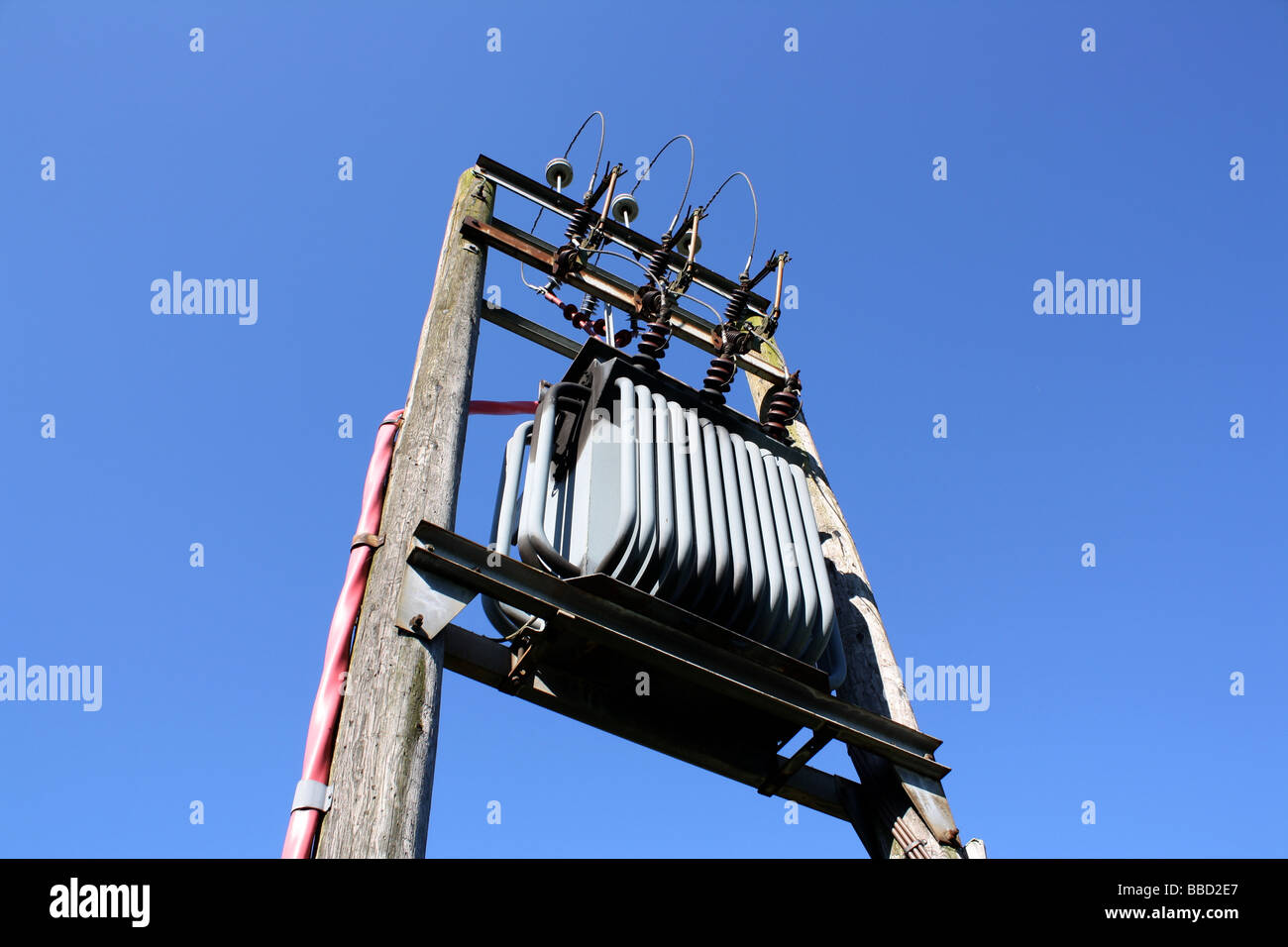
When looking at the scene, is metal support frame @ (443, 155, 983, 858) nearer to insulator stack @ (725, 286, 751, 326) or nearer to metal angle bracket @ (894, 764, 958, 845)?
metal angle bracket @ (894, 764, 958, 845)

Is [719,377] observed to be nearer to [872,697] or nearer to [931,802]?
[872,697]

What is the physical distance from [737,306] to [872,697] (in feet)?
8.36

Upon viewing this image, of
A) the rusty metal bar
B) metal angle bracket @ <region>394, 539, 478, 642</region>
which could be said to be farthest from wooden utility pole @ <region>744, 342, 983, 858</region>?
metal angle bracket @ <region>394, 539, 478, 642</region>

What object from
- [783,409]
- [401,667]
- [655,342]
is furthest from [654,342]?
[401,667]

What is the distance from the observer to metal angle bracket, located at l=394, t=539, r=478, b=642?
3.27 metres

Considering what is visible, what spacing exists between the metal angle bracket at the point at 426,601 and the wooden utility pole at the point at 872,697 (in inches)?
75.6

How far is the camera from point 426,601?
3.34m

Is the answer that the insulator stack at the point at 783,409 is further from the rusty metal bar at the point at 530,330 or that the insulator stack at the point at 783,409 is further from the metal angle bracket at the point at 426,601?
the metal angle bracket at the point at 426,601

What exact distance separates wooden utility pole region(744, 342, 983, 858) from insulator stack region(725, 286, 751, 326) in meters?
0.77

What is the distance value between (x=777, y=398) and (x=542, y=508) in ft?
6.36

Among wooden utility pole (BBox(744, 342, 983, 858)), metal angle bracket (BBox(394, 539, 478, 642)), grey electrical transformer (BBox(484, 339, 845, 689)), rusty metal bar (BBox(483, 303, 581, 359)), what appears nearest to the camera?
metal angle bracket (BBox(394, 539, 478, 642))

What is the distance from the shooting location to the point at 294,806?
9.29 ft
